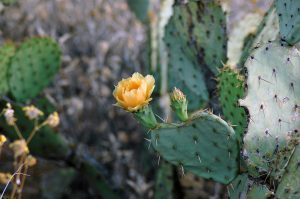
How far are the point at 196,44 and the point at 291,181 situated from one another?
→ 1.21 meters

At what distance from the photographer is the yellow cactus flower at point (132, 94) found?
6.06 ft

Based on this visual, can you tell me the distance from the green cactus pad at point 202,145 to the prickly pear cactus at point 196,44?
0.88 meters

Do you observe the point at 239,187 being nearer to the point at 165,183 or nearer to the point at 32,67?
the point at 165,183

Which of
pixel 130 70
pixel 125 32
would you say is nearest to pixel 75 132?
pixel 130 70

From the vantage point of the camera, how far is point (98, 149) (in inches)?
165

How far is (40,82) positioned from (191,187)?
98 centimetres

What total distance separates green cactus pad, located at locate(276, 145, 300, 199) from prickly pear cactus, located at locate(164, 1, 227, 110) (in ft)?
3.51

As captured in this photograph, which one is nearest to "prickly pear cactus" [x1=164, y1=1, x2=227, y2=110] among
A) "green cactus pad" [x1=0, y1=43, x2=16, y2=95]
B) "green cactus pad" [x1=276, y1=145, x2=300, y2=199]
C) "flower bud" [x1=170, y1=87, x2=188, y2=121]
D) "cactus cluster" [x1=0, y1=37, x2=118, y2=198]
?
"cactus cluster" [x1=0, y1=37, x2=118, y2=198]

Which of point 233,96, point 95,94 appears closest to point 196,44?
point 233,96

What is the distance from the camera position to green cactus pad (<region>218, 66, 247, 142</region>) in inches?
88.4

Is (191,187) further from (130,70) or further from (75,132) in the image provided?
(130,70)

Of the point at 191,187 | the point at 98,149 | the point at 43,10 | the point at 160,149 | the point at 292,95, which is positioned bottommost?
the point at 98,149

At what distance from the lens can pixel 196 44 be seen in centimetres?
296

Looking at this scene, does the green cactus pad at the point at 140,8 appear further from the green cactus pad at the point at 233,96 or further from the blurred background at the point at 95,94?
the green cactus pad at the point at 233,96
